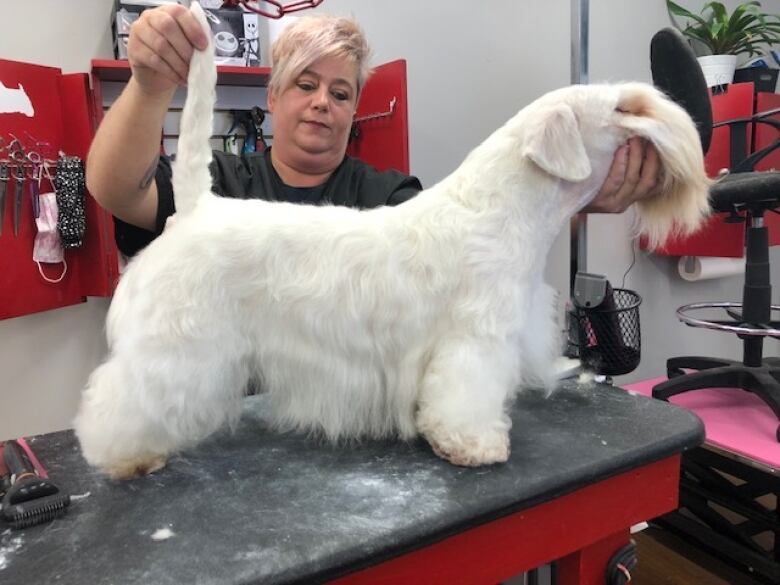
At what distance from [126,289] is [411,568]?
54 centimetres

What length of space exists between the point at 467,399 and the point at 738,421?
1.34 metres

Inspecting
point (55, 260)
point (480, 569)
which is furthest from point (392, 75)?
point (480, 569)

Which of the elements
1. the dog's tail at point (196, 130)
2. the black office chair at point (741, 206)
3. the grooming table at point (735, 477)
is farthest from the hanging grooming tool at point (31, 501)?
the black office chair at point (741, 206)

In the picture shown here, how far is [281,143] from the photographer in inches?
61.7

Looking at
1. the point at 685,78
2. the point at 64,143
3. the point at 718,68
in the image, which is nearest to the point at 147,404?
the point at 64,143

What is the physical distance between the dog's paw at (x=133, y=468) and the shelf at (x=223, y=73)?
1.24 m

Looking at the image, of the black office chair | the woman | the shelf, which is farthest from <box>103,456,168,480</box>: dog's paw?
the black office chair

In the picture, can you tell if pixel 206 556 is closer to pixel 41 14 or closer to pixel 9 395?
pixel 9 395

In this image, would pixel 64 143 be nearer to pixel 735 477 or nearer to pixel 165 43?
pixel 165 43

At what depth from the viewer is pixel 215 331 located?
0.84m

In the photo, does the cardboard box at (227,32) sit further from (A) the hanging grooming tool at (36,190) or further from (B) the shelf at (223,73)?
(A) the hanging grooming tool at (36,190)

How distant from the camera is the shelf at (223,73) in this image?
5.58 ft

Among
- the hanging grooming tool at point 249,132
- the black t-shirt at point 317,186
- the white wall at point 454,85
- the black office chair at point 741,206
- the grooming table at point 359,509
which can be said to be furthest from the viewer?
the hanging grooming tool at point 249,132

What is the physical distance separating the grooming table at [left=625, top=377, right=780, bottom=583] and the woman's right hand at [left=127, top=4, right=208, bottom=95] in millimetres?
1534
